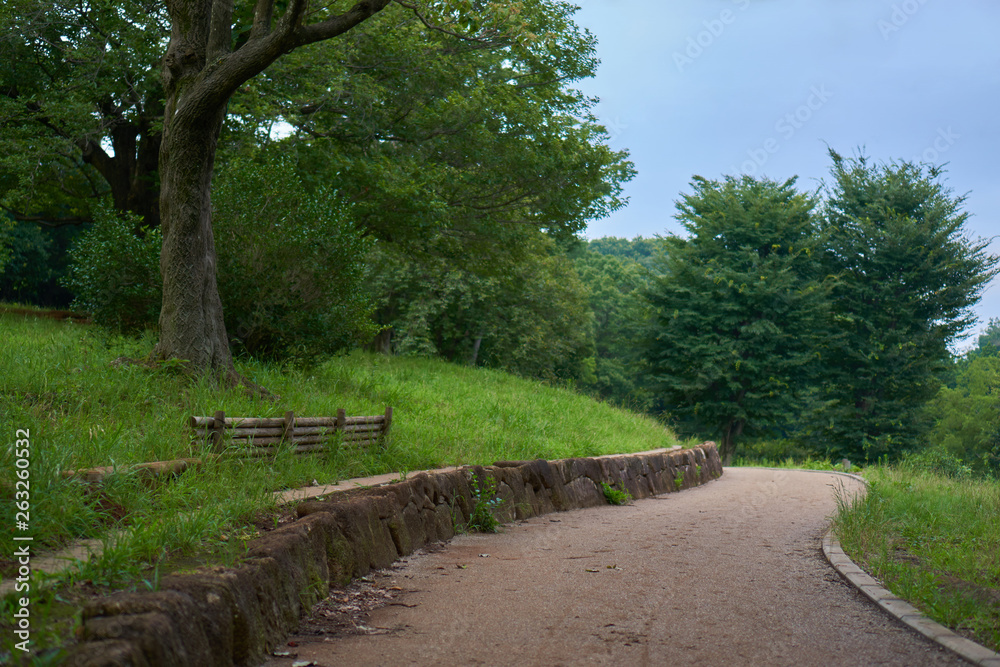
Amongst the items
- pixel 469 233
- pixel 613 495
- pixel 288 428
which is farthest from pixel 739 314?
pixel 288 428

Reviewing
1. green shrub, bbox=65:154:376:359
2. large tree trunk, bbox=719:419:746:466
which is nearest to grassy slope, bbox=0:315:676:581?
green shrub, bbox=65:154:376:359

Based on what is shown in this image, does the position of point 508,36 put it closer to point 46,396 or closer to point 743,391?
point 46,396

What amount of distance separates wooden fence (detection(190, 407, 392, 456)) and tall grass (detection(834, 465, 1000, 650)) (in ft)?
16.0

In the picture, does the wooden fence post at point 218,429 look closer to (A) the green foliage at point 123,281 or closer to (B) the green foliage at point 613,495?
(A) the green foliage at point 123,281

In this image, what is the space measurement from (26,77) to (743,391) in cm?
2562

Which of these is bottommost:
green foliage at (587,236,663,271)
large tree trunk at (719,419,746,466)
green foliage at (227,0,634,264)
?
large tree trunk at (719,419,746,466)

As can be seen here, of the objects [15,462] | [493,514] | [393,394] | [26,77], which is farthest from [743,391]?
[15,462]

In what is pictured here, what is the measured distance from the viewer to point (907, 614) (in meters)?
4.33

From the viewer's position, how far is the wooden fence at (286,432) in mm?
5840

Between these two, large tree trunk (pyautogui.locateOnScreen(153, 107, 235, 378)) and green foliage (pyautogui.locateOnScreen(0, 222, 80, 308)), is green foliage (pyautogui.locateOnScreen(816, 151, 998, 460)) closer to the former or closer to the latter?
large tree trunk (pyautogui.locateOnScreen(153, 107, 235, 378))

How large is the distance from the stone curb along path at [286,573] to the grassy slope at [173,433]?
0.44 metres

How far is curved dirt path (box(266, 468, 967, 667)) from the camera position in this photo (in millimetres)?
3738

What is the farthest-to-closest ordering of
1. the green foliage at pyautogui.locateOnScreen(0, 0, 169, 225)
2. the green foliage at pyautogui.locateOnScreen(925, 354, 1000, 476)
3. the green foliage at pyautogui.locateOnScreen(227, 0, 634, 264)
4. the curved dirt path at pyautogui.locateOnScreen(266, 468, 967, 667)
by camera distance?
1. the green foliage at pyautogui.locateOnScreen(925, 354, 1000, 476)
2. the green foliage at pyautogui.locateOnScreen(227, 0, 634, 264)
3. the green foliage at pyautogui.locateOnScreen(0, 0, 169, 225)
4. the curved dirt path at pyautogui.locateOnScreen(266, 468, 967, 667)

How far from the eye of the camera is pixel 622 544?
274 inches
